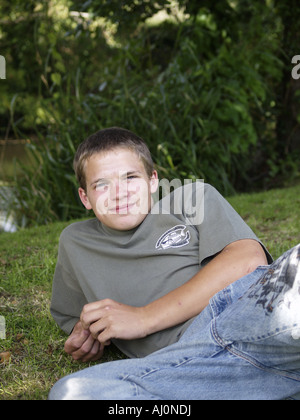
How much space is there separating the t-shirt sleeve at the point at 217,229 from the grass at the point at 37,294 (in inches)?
21.5

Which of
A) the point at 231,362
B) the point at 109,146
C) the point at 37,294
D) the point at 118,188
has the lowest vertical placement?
the point at 37,294

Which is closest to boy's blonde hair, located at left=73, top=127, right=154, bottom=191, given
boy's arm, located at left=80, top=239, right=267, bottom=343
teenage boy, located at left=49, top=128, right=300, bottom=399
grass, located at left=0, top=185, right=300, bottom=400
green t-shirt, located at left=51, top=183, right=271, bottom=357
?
teenage boy, located at left=49, top=128, right=300, bottom=399

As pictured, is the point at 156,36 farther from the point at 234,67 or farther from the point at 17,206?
the point at 17,206

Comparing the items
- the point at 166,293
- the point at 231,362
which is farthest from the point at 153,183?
the point at 231,362

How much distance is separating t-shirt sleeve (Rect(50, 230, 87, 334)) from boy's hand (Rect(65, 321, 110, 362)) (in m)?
0.12

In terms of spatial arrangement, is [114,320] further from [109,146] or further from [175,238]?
[109,146]

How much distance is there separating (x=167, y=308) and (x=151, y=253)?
0.73 ft

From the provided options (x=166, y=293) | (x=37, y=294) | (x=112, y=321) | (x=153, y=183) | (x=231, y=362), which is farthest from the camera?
(x=37, y=294)

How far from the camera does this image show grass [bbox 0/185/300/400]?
1.71 metres

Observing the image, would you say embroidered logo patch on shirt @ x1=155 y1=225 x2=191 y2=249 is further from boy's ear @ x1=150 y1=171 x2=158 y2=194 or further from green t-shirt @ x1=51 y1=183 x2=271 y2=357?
boy's ear @ x1=150 y1=171 x2=158 y2=194

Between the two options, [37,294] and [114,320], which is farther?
[37,294]

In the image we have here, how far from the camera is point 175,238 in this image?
5.74ft

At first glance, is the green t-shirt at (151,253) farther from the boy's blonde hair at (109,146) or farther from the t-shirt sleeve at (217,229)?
the boy's blonde hair at (109,146)
